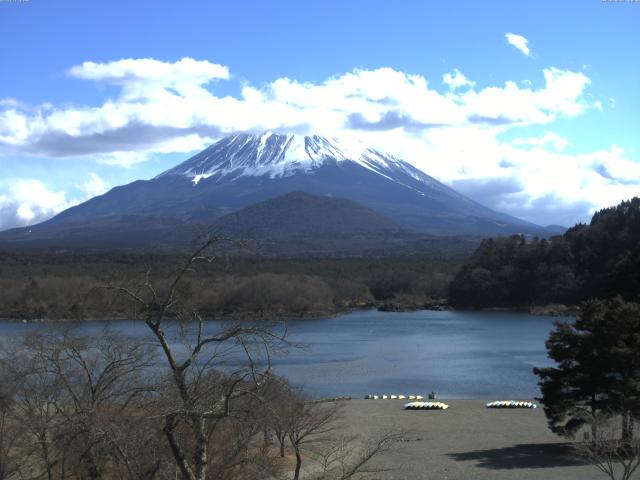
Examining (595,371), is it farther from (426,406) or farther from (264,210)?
(264,210)

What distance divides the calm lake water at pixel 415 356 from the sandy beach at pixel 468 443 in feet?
8.58

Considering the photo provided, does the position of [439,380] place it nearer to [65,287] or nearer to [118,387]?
[118,387]

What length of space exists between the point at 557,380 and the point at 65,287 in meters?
46.1

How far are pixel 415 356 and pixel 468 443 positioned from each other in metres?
18.4

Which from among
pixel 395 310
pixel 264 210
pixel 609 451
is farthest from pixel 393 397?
pixel 264 210

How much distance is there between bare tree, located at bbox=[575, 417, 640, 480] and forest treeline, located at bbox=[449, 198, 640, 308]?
45.4 m

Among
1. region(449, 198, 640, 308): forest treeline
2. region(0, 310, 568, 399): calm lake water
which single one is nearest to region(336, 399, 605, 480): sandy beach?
region(0, 310, 568, 399): calm lake water

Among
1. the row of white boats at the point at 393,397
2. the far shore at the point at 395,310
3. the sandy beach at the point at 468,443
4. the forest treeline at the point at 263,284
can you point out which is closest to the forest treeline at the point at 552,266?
the far shore at the point at 395,310

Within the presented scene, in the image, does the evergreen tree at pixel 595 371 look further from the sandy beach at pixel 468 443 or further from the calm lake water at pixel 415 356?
the calm lake water at pixel 415 356

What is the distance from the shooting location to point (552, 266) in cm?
6419

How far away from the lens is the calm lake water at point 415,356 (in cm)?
2769

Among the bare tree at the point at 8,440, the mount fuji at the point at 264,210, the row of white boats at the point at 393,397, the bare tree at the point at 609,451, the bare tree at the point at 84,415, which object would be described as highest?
the mount fuji at the point at 264,210

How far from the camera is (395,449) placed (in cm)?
1697

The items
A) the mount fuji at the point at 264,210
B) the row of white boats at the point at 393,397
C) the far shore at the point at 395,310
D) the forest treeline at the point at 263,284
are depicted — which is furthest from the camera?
the mount fuji at the point at 264,210
